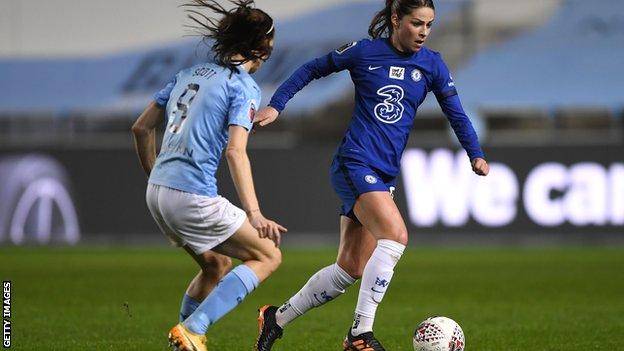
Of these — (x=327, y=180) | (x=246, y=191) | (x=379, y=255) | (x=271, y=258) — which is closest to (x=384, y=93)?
(x=379, y=255)

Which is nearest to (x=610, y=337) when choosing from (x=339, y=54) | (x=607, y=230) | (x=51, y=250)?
(x=339, y=54)

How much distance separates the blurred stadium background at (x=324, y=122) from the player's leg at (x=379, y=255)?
1364cm

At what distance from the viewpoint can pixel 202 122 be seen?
650 centimetres

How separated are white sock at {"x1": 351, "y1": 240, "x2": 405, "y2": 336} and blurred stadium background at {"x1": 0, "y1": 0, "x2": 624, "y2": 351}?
4.13ft

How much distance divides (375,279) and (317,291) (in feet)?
1.75

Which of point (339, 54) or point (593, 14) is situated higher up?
point (339, 54)

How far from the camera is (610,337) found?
28.4 feet

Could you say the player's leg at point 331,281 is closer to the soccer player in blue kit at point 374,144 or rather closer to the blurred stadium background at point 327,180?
Result: the soccer player in blue kit at point 374,144

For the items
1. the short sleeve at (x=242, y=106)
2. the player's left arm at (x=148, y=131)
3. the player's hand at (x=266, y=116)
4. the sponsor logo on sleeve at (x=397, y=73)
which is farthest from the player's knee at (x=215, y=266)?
the sponsor logo on sleeve at (x=397, y=73)

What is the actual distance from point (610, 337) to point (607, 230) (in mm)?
12064

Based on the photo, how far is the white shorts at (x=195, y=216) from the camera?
6.50 metres

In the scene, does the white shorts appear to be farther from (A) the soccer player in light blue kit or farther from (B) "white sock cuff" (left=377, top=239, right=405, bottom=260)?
(B) "white sock cuff" (left=377, top=239, right=405, bottom=260)

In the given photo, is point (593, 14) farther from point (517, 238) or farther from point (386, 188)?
Answer: point (386, 188)

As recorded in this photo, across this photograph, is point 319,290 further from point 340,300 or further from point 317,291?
point 340,300
